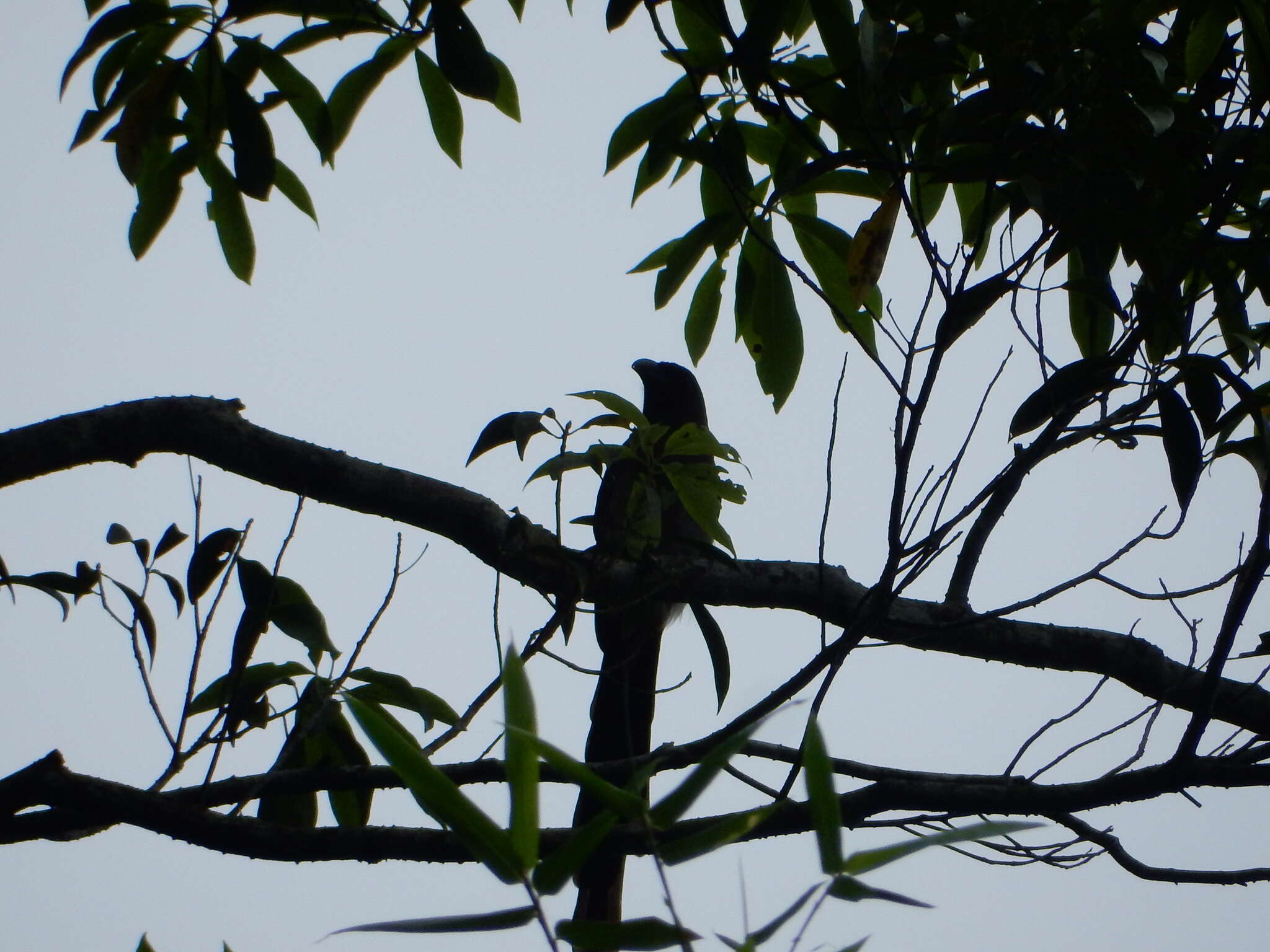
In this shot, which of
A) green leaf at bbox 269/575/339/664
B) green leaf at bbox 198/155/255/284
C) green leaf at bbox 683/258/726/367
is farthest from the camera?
green leaf at bbox 683/258/726/367

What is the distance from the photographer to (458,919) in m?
0.77

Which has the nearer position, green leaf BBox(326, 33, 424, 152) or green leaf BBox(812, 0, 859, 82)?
green leaf BBox(812, 0, 859, 82)

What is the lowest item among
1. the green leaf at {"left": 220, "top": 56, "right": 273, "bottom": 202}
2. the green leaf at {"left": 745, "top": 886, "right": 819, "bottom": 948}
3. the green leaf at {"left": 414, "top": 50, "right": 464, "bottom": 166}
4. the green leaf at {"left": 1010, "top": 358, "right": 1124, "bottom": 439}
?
the green leaf at {"left": 745, "top": 886, "right": 819, "bottom": 948}

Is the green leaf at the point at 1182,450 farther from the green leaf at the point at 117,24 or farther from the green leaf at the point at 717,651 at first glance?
the green leaf at the point at 117,24

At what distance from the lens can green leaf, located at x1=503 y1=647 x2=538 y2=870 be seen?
0.75 meters

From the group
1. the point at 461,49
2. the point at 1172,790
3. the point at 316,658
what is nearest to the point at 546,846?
the point at 316,658

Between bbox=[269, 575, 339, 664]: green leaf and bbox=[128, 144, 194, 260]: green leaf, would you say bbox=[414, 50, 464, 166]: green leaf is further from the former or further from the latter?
bbox=[269, 575, 339, 664]: green leaf

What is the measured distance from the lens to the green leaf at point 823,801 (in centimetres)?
77

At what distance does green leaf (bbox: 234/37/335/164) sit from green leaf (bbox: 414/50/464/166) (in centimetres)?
18

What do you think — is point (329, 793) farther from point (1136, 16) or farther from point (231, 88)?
point (1136, 16)

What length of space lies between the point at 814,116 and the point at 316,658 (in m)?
1.14

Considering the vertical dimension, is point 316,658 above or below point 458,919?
above

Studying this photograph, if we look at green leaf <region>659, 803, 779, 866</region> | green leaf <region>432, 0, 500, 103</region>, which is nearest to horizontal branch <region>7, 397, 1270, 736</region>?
green leaf <region>432, 0, 500, 103</region>

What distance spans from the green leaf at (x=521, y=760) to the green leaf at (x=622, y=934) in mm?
60
